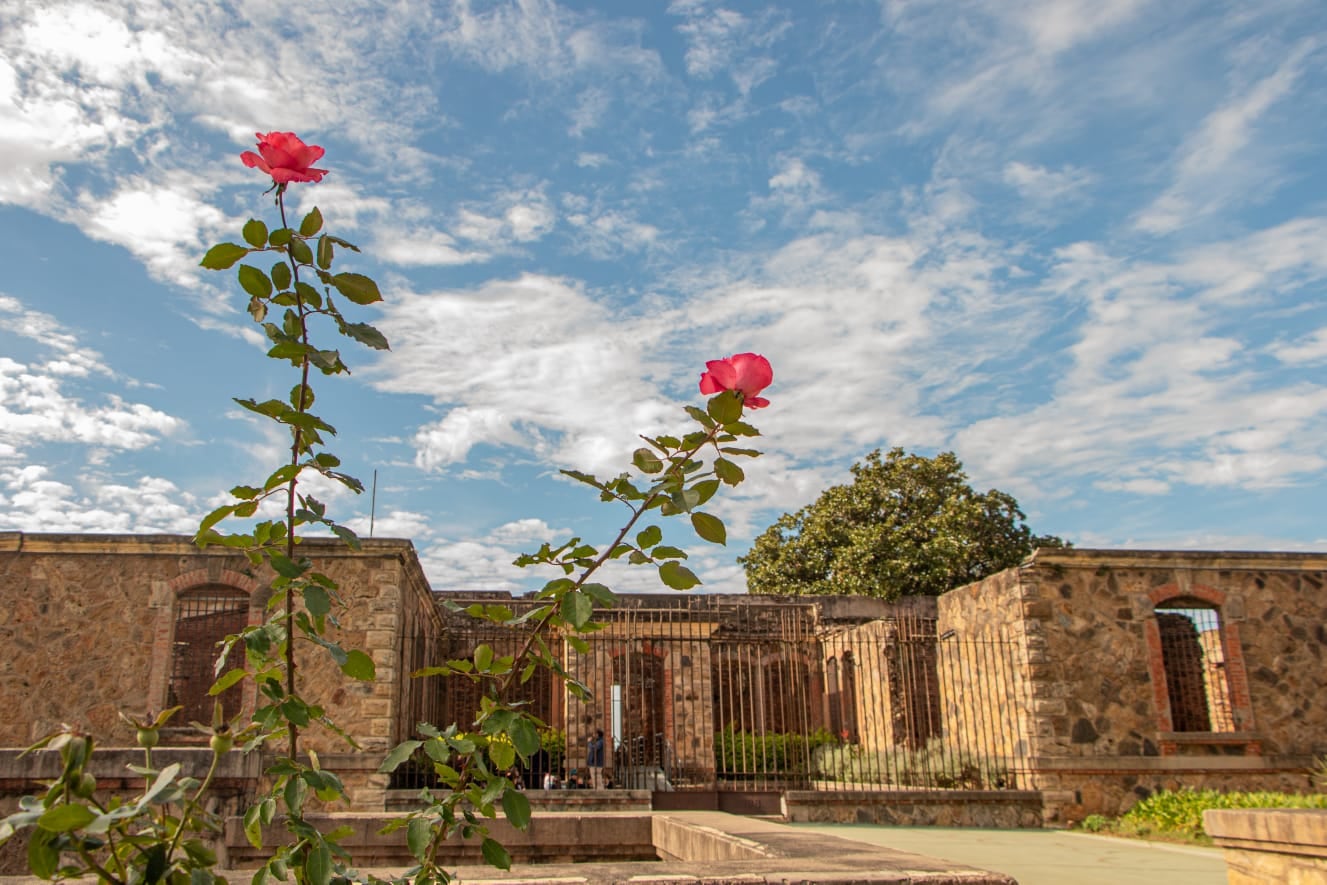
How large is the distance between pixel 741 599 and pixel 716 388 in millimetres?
19893

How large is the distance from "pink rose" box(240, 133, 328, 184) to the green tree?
2407 cm

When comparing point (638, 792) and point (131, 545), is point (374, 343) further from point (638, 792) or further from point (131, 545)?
point (131, 545)

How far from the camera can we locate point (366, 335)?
5.39 feet

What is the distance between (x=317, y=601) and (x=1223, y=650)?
14298mm

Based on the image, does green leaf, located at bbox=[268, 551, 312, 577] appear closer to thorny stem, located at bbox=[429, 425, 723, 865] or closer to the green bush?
thorny stem, located at bbox=[429, 425, 723, 865]

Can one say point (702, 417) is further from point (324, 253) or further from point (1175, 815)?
point (1175, 815)

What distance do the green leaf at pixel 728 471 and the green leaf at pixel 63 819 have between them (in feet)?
3.27

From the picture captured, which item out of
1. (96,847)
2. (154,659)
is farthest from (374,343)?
(154,659)

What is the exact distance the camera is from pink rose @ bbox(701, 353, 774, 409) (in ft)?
5.45

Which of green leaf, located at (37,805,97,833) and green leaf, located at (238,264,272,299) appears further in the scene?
green leaf, located at (238,264,272,299)

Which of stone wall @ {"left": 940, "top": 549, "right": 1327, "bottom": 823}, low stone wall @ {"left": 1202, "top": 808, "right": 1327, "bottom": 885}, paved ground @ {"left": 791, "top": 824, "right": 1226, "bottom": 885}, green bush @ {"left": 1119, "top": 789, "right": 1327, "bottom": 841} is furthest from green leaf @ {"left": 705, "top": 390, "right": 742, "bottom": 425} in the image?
stone wall @ {"left": 940, "top": 549, "right": 1327, "bottom": 823}

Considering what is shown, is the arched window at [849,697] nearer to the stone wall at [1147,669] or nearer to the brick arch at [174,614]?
the stone wall at [1147,669]

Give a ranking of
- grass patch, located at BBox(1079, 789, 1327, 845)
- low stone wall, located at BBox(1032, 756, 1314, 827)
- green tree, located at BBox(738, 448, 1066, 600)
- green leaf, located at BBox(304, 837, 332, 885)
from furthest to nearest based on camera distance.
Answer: green tree, located at BBox(738, 448, 1066, 600), low stone wall, located at BBox(1032, 756, 1314, 827), grass patch, located at BBox(1079, 789, 1327, 845), green leaf, located at BBox(304, 837, 332, 885)

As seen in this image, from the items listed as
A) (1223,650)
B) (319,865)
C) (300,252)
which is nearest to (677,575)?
(319,865)
